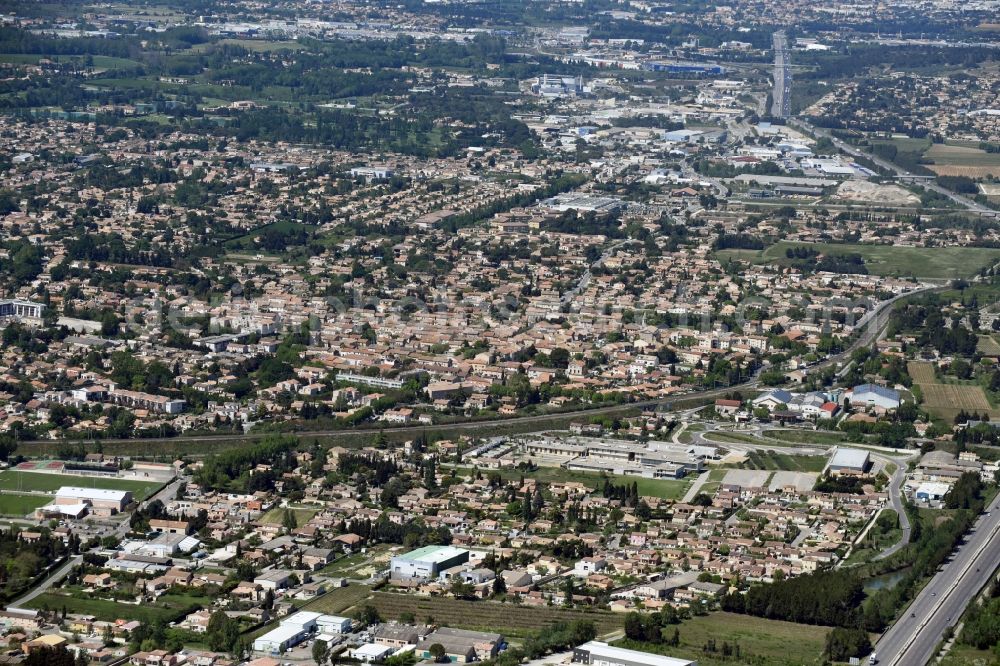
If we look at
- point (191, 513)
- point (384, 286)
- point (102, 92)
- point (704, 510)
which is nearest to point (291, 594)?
point (191, 513)

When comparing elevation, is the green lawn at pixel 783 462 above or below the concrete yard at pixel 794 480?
below

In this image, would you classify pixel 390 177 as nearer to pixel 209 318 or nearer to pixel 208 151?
pixel 208 151

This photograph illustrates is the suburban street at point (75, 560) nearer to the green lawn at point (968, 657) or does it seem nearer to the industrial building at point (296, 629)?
the industrial building at point (296, 629)

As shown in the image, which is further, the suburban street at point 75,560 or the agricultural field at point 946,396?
the agricultural field at point 946,396

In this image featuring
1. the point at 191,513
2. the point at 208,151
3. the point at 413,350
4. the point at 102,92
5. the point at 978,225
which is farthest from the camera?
the point at 102,92

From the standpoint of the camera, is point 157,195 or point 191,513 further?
point 157,195

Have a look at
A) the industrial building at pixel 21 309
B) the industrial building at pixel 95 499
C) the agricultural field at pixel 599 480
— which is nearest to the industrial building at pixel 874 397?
the agricultural field at pixel 599 480

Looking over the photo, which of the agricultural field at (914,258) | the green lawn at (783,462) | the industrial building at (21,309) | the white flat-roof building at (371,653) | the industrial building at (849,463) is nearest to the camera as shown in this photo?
the white flat-roof building at (371,653)

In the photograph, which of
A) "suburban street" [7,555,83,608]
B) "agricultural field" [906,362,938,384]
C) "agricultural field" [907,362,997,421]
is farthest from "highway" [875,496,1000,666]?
"suburban street" [7,555,83,608]

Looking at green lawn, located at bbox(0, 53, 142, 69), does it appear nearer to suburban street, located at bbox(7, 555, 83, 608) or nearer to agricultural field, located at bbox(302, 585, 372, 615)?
suburban street, located at bbox(7, 555, 83, 608)
